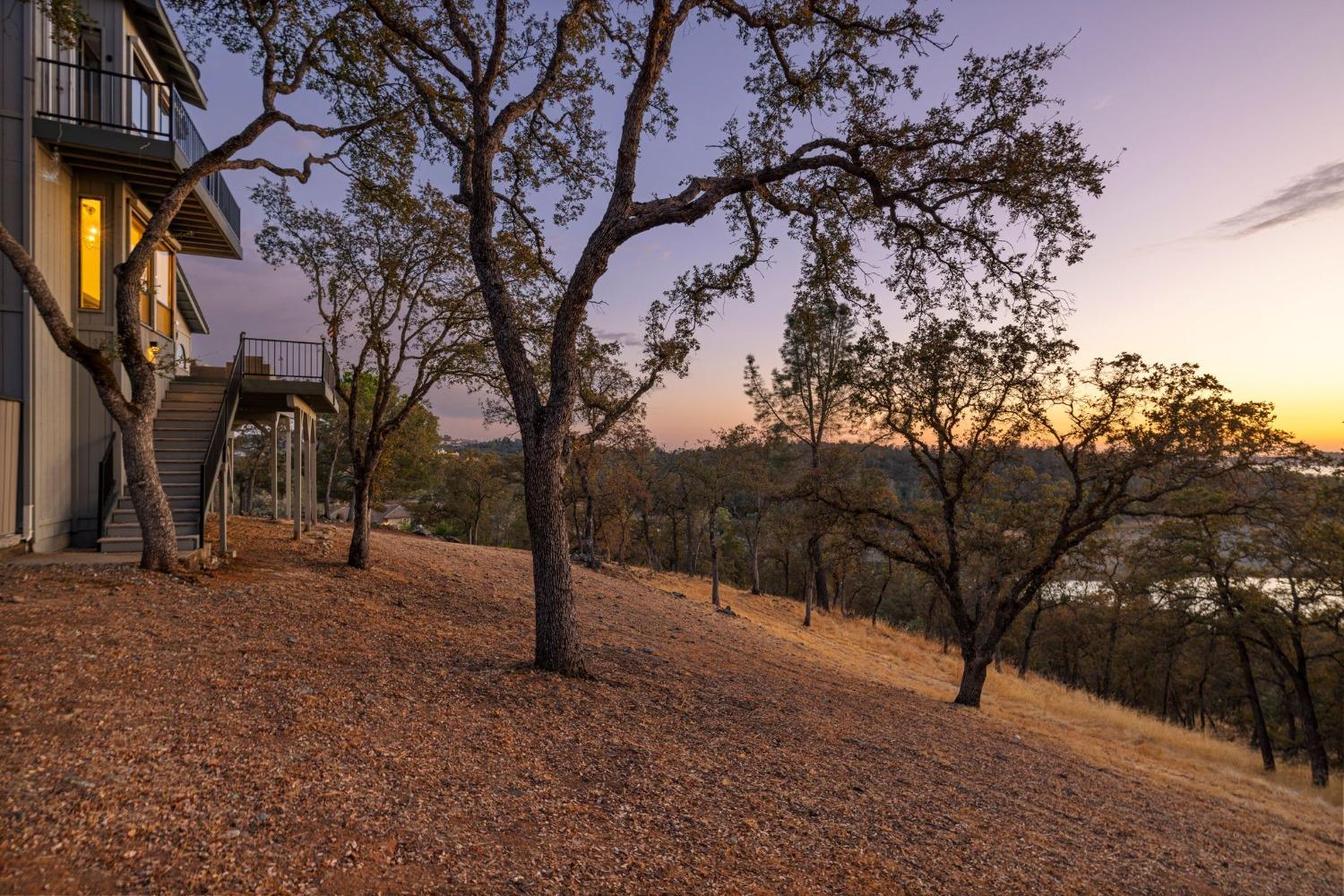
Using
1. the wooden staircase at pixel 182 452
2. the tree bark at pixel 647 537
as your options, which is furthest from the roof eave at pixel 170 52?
the tree bark at pixel 647 537

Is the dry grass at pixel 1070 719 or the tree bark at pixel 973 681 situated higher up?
the tree bark at pixel 973 681

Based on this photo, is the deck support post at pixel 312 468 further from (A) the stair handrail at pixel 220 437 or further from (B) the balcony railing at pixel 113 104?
(B) the balcony railing at pixel 113 104

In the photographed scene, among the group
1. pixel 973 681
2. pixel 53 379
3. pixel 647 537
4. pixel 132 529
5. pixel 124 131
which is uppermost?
pixel 124 131

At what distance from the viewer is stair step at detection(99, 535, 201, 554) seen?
8938mm

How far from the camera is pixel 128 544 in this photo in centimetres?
907

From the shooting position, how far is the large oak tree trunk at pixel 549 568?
679 cm

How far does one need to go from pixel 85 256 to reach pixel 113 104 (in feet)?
9.21

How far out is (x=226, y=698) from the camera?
184 inches

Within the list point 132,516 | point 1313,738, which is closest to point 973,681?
point 1313,738

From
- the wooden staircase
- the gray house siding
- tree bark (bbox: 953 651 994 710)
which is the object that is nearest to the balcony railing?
the gray house siding

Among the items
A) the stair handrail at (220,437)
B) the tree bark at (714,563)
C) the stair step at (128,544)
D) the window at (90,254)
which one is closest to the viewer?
the stair step at (128,544)

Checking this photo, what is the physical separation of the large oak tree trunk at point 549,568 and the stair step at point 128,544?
6.28 meters

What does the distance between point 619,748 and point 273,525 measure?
16171mm

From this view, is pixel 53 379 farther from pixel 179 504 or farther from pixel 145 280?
pixel 145 280
